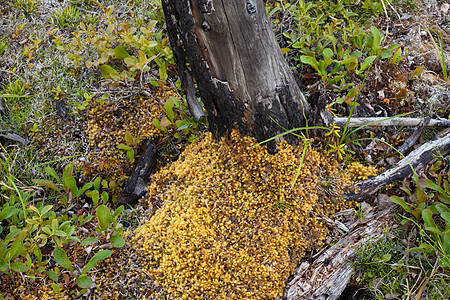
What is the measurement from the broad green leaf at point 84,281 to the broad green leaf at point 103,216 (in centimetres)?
38

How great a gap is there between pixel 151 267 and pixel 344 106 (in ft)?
7.82

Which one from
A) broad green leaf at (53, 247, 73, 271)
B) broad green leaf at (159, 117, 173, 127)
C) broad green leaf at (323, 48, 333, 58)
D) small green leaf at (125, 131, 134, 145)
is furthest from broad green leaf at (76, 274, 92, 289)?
broad green leaf at (323, 48, 333, 58)

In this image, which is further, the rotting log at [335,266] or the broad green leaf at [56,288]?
the rotting log at [335,266]

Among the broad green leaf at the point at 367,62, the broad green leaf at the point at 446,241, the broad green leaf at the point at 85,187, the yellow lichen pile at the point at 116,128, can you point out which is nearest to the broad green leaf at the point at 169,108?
the yellow lichen pile at the point at 116,128

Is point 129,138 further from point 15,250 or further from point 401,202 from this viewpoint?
point 401,202

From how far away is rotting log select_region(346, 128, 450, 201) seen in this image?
282 centimetres

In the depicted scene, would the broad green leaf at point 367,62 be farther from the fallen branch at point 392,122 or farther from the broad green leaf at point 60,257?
the broad green leaf at point 60,257

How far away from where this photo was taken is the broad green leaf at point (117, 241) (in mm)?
2538

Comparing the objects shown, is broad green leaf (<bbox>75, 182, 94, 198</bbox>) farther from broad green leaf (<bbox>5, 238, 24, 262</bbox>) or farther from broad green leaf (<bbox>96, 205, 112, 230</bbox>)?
broad green leaf (<bbox>5, 238, 24, 262</bbox>)

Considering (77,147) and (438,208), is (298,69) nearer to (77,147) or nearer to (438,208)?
(438,208)

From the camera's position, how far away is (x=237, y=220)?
2.67m

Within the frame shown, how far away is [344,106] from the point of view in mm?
3217

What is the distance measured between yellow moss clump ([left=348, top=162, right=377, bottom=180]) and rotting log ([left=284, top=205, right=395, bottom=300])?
0.34 meters

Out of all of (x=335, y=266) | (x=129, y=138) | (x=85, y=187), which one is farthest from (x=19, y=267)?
(x=335, y=266)
